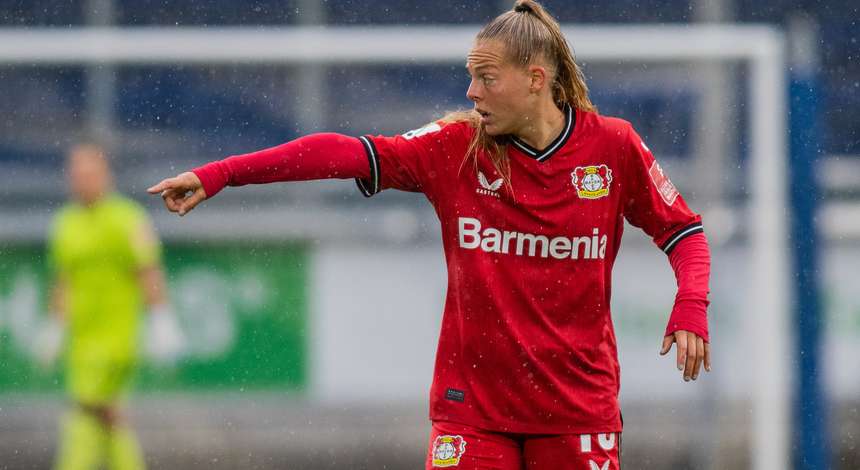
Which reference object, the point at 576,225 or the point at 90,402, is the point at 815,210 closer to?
the point at 576,225

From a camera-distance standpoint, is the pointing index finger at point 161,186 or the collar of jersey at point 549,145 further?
the collar of jersey at point 549,145

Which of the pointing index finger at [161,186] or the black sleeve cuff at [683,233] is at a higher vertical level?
the pointing index finger at [161,186]

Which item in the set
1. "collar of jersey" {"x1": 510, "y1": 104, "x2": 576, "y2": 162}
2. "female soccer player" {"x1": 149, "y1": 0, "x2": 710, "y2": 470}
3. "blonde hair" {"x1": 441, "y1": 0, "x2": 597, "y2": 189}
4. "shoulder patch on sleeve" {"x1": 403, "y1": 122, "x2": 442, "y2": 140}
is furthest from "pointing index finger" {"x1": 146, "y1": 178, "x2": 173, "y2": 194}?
"collar of jersey" {"x1": 510, "y1": 104, "x2": 576, "y2": 162}

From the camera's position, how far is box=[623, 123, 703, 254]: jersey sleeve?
10.2ft

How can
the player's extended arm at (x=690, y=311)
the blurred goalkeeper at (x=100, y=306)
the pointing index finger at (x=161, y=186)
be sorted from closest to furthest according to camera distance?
the pointing index finger at (x=161, y=186) < the player's extended arm at (x=690, y=311) < the blurred goalkeeper at (x=100, y=306)

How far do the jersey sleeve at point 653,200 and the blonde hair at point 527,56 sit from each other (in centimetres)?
19

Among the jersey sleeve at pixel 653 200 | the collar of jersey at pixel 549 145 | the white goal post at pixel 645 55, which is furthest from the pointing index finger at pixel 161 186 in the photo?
→ the white goal post at pixel 645 55

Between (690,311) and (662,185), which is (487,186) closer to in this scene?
(662,185)

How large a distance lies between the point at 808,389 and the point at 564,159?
3217 mm

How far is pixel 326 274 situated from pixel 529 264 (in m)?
4.20

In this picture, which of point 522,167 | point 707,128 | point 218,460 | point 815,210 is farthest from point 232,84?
point 522,167

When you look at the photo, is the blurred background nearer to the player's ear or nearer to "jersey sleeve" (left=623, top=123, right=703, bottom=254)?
"jersey sleeve" (left=623, top=123, right=703, bottom=254)

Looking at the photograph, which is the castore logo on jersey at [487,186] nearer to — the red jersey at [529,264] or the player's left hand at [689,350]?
the red jersey at [529,264]

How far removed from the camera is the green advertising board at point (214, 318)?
6.86 meters
